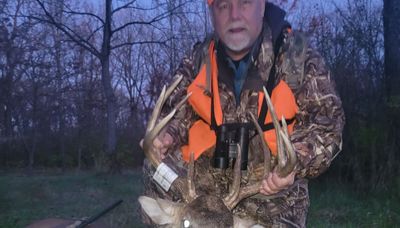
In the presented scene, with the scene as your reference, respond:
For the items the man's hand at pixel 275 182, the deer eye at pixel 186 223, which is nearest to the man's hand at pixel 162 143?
the deer eye at pixel 186 223

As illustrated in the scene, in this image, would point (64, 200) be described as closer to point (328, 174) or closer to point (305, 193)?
point (328, 174)

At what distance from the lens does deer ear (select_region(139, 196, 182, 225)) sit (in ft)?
12.1

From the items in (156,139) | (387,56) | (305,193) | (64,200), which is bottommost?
(64,200)

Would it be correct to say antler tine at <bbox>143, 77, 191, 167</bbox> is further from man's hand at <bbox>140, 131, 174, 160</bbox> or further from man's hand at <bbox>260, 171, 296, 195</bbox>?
man's hand at <bbox>260, 171, 296, 195</bbox>

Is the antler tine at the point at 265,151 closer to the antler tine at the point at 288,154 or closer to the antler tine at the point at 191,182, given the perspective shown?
the antler tine at the point at 288,154

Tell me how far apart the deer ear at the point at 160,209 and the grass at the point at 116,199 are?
3550 millimetres

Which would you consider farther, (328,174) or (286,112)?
(328,174)

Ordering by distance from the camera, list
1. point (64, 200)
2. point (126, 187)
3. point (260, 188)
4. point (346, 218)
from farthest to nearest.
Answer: point (126, 187) → point (64, 200) → point (346, 218) → point (260, 188)

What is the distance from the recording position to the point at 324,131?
12.3 feet

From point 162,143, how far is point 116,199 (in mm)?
6626

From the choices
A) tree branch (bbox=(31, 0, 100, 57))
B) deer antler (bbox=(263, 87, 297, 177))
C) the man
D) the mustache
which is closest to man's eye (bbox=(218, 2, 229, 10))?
the man

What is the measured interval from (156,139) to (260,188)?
733 millimetres

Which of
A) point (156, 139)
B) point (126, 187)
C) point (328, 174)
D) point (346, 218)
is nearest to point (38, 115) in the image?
point (126, 187)

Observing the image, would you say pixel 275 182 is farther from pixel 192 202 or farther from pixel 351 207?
pixel 351 207
